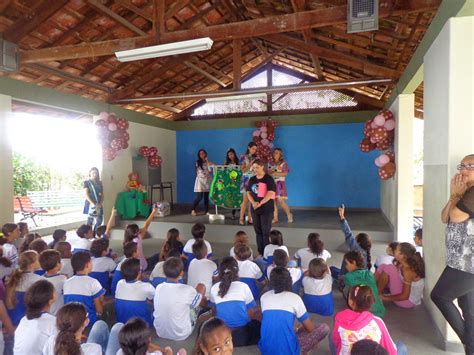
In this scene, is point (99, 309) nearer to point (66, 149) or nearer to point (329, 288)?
point (329, 288)

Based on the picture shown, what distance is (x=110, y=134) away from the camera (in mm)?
6605

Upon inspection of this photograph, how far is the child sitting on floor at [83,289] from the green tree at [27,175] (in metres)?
9.19

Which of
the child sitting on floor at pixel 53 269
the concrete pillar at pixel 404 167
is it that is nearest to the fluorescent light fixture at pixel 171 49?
the child sitting on floor at pixel 53 269

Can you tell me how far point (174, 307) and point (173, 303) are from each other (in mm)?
31

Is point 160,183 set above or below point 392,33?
below

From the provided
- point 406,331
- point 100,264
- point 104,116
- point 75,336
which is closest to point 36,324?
point 75,336

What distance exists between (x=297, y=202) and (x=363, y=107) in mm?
2789

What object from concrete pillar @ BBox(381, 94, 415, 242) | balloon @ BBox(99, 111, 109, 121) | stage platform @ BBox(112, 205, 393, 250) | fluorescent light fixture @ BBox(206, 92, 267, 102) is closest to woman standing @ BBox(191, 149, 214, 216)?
stage platform @ BBox(112, 205, 393, 250)

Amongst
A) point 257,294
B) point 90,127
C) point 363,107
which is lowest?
point 257,294

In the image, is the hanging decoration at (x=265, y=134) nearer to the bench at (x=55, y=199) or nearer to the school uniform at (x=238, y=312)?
the bench at (x=55, y=199)

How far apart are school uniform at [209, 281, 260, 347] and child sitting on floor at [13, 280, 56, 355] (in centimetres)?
102

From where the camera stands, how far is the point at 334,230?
553cm

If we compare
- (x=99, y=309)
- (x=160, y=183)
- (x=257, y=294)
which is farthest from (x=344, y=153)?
(x=99, y=309)

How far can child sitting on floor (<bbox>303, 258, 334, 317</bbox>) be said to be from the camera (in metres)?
2.77
